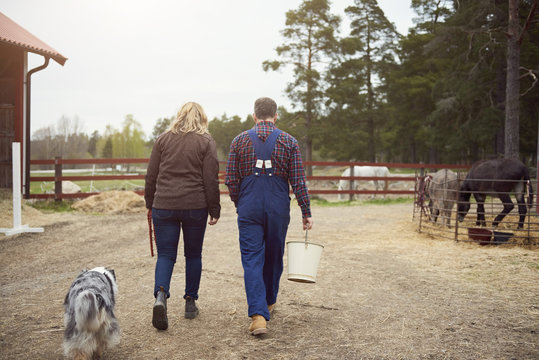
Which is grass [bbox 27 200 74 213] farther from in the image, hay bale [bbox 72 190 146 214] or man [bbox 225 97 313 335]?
man [bbox 225 97 313 335]

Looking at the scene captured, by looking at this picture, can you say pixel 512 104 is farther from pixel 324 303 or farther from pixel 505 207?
pixel 324 303

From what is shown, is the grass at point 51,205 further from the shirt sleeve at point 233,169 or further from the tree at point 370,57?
the tree at point 370,57

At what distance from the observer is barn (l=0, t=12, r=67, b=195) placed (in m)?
10.0

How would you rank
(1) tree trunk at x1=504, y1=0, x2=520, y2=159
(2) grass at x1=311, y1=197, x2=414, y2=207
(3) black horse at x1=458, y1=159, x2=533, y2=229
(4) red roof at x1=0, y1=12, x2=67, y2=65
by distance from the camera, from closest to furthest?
(3) black horse at x1=458, y1=159, x2=533, y2=229
(4) red roof at x1=0, y1=12, x2=67, y2=65
(1) tree trunk at x1=504, y1=0, x2=520, y2=159
(2) grass at x1=311, y1=197, x2=414, y2=207

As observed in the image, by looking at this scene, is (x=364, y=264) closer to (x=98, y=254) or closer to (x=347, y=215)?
(x=98, y=254)

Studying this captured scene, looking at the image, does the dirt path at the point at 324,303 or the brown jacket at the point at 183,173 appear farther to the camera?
the brown jacket at the point at 183,173

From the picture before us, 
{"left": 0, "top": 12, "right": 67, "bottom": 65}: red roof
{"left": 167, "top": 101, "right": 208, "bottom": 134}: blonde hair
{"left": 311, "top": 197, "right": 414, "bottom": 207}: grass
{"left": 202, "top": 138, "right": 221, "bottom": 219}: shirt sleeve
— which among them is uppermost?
{"left": 0, "top": 12, "right": 67, "bottom": 65}: red roof

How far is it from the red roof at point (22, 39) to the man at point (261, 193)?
25.3ft

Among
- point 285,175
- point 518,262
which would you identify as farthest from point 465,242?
point 285,175

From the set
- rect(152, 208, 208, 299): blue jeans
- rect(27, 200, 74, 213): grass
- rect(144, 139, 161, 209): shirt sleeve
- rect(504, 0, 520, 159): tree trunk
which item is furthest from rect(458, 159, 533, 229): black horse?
rect(27, 200, 74, 213): grass

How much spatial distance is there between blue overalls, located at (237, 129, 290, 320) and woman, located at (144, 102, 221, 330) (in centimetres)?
28

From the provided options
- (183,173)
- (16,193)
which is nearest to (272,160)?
(183,173)

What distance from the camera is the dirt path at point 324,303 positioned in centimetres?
288

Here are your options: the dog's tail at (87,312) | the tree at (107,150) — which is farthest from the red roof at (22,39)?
the tree at (107,150)
